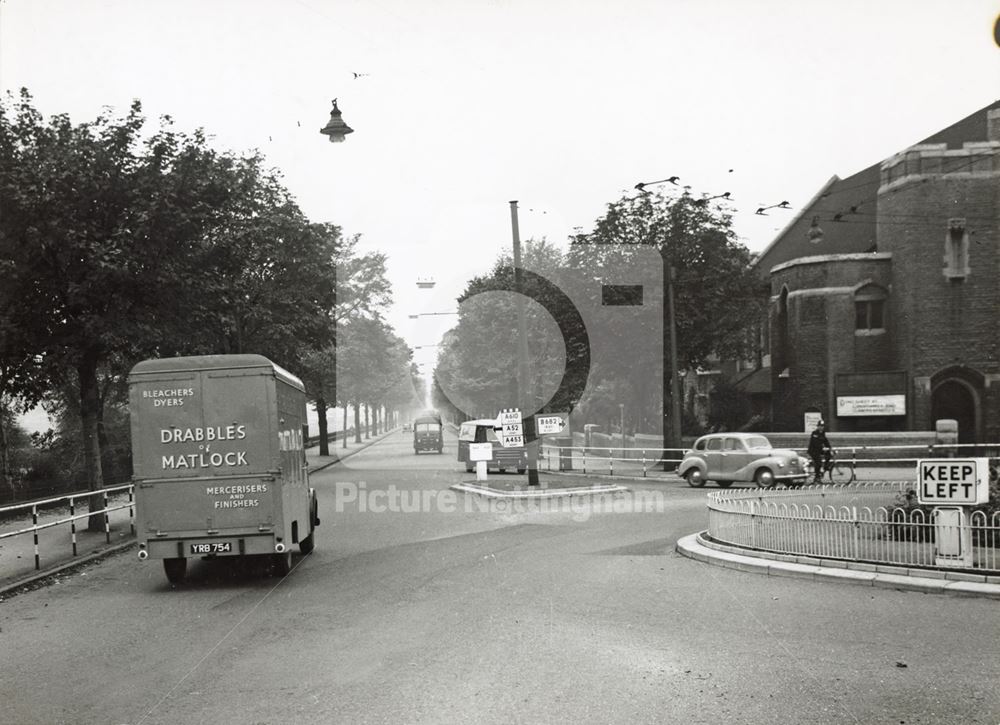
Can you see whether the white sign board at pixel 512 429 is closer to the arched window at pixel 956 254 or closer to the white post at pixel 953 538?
the white post at pixel 953 538

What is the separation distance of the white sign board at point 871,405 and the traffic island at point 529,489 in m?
15.4

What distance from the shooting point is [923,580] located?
34.5 feet

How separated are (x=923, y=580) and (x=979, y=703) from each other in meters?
4.44

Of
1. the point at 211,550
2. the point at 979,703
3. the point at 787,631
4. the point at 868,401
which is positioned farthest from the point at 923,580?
the point at 868,401

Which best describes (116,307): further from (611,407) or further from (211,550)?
(611,407)

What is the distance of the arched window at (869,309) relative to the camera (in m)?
42.5

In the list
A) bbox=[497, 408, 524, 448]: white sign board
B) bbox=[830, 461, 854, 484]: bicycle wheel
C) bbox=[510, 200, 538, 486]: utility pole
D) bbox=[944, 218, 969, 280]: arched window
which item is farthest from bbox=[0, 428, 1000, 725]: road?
bbox=[944, 218, 969, 280]: arched window

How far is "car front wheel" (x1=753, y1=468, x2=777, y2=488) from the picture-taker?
86.8 ft

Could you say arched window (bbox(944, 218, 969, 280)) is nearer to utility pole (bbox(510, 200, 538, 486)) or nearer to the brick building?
the brick building

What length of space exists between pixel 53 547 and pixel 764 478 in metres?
18.0

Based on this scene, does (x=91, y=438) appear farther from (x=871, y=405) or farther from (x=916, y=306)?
(x=916, y=306)

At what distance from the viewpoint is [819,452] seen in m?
27.4

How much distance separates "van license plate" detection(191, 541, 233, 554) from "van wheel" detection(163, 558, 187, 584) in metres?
0.68

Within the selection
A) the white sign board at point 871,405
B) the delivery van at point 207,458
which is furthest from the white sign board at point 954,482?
the white sign board at point 871,405
